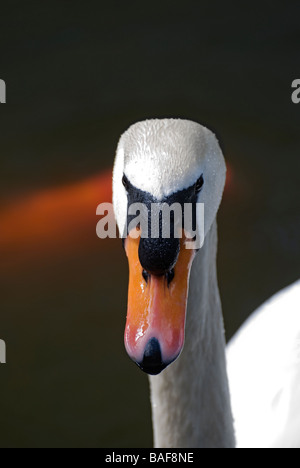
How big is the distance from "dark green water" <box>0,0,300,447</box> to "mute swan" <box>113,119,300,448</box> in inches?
29.9

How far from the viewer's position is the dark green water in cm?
321

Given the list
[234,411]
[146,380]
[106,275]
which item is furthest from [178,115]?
[234,411]

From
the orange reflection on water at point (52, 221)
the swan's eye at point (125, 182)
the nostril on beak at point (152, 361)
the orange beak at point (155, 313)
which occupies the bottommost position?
the nostril on beak at point (152, 361)

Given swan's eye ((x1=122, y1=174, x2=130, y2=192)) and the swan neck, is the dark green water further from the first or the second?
swan's eye ((x1=122, y1=174, x2=130, y2=192))

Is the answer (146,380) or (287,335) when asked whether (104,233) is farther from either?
(287,335)

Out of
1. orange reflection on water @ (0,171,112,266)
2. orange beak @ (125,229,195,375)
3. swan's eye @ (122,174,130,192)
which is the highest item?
orange reflection on water @ (0,171,112,266)

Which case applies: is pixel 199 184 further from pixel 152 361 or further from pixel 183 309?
pixel 152 361

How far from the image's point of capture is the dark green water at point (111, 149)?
126 inches

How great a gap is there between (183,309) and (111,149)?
8.74 ft

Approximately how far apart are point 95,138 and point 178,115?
1.67 feet

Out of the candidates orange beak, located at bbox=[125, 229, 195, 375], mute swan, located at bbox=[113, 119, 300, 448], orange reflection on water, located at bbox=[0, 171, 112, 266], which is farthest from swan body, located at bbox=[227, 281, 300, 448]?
orange reflection on water, located at bbox=[0, 171, 112, 266]

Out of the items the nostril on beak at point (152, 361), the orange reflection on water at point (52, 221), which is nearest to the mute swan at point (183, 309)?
the nostril on beak at point (152, 361)

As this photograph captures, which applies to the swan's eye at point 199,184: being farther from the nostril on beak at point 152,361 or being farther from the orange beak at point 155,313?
the nostril on beak at point 152,361

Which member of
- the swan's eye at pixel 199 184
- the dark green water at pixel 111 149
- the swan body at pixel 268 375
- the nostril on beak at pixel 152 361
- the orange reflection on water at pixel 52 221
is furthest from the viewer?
the orange reflection on water at pixel 52 221
